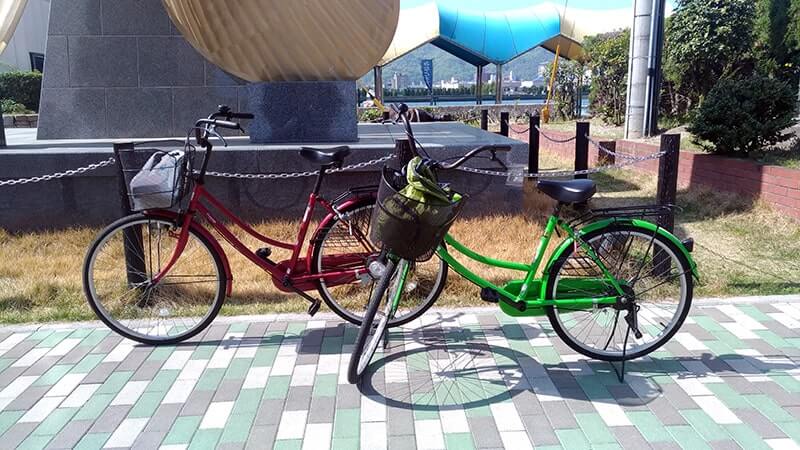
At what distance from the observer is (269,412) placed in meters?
3.01

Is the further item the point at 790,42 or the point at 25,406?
the point at 790,42

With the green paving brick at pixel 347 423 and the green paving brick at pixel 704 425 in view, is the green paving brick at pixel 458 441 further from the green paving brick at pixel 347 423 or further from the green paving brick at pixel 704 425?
the green paving brick at pixel 704 425

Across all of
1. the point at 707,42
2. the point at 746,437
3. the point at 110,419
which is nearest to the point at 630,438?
the point at 746,437

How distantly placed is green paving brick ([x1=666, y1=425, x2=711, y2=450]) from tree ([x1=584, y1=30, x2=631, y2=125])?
14.3 metres

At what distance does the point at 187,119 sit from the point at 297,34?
2.92m

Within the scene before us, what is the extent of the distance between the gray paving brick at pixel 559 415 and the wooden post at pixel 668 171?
1972 mm

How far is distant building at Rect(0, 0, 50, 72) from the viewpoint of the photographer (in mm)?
29609

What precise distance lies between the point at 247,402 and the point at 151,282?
3.74 feet

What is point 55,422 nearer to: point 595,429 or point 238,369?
point 238,369

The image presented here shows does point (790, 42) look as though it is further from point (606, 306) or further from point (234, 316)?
point (234, 316)

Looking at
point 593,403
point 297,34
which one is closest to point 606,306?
point 593,403

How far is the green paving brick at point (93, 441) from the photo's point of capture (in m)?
2.74

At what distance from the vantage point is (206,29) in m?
6.65

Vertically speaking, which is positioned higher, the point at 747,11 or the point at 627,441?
the point at 747,11
